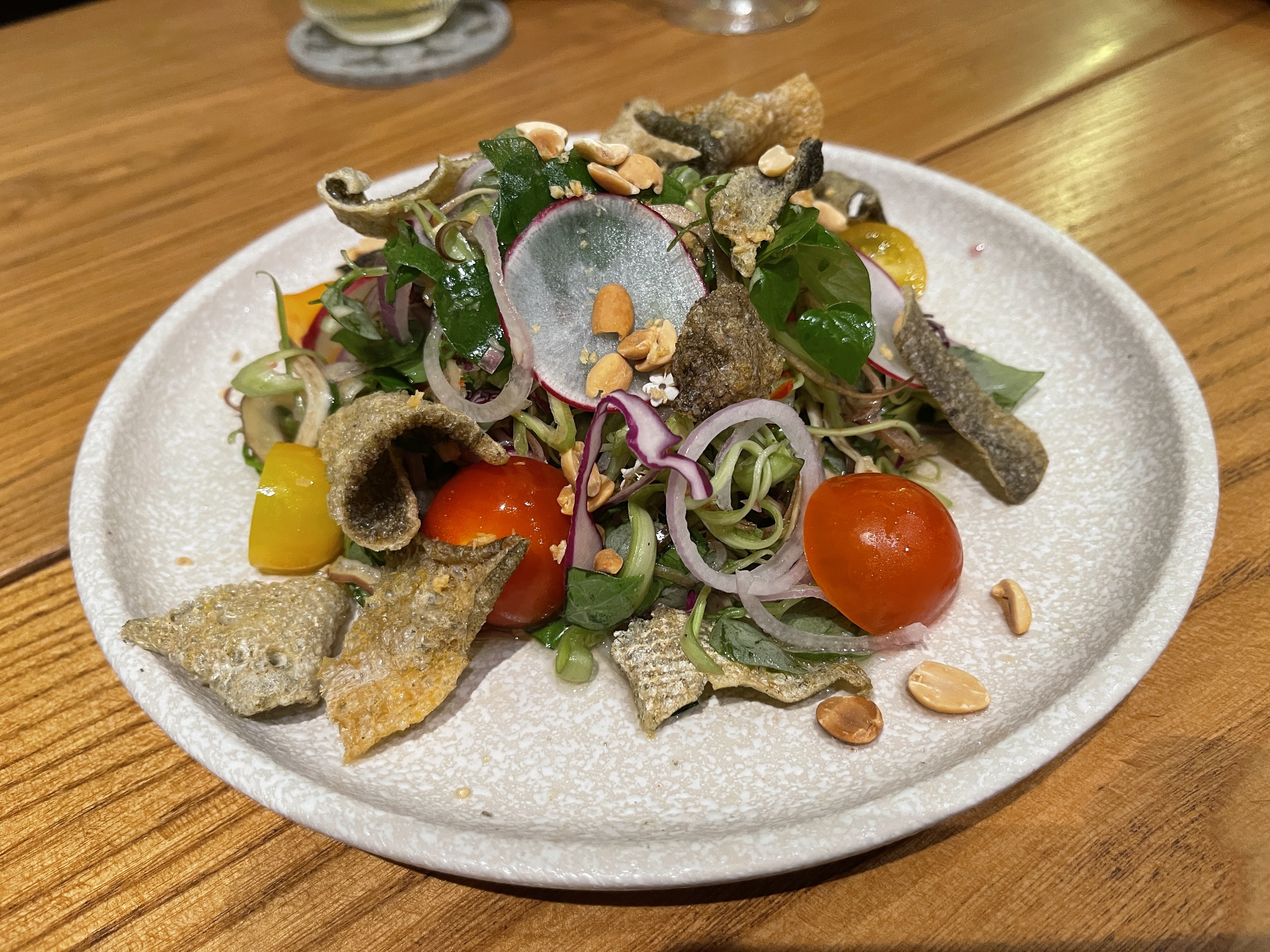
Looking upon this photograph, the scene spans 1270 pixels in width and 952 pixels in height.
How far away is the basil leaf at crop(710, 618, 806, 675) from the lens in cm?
175

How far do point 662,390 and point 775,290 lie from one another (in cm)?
38

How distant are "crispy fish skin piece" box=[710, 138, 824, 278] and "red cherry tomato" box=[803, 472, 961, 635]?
59 cm

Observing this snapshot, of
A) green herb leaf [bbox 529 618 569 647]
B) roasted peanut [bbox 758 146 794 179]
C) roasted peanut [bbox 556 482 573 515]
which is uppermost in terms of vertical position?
roasted peanut [bbox 758 146 794 179]

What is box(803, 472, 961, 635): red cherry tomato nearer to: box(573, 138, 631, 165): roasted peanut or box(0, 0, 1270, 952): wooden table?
box(0, 0, 1270, 952): wooden table

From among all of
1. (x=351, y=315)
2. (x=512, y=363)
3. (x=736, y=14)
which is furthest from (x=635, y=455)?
(x=736, y=14)

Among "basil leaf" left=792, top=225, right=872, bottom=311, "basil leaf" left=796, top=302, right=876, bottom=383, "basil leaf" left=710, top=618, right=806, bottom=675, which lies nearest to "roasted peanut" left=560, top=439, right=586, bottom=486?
"basil leaf" left=710, top=618, right=806, bottom=675

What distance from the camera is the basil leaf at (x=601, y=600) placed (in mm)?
1844

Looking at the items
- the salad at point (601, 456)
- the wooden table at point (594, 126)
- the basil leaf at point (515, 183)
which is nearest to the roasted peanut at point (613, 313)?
the salad at point (601, 456)

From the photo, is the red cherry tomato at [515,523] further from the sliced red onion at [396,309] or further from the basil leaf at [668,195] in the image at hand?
the basil leaf at [668,195]

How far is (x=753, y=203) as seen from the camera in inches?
77.4

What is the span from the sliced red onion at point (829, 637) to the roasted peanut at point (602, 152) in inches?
42.8

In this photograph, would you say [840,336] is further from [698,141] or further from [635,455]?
[698,141]

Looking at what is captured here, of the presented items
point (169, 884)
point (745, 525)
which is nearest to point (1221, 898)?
point (745, 525)

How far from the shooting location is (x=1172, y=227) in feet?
9.84
